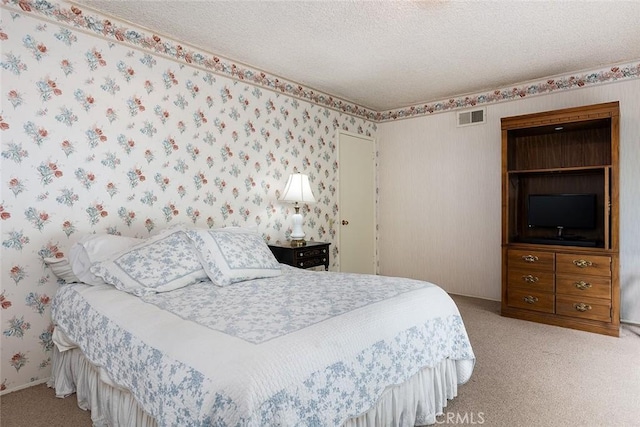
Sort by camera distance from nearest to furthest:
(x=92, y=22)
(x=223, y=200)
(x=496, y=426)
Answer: (x=496, y=426) → (x=92, y=22) → (x=223, y=200)

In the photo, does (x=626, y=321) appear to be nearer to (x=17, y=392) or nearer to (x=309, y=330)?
(x=309, y=330)

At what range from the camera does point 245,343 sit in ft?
4.56

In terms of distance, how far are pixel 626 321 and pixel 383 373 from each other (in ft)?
10.8

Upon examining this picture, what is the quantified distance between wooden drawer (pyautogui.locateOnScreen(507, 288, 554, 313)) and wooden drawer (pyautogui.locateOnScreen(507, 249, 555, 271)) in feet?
0.79

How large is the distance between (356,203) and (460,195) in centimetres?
132

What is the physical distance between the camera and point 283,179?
407 cm

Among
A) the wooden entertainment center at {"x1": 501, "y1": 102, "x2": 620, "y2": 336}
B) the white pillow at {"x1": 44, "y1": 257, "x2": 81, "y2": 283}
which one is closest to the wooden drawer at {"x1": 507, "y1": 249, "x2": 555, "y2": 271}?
the wooden entertainment center at {"x1": 501, "y1": 102, "x2": 620, "y2": 336}

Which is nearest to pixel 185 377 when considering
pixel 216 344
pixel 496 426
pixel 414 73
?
pixel 216 344

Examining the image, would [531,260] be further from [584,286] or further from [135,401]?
[135,401]

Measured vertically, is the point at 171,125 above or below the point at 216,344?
above

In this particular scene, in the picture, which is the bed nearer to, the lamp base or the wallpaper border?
the lamp base

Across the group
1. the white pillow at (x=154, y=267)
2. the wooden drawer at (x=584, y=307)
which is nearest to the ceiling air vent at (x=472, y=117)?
the wooden drawer at (x=584, y=307)

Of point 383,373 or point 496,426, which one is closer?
point 383,373

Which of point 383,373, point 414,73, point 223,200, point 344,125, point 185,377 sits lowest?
point 383,373
